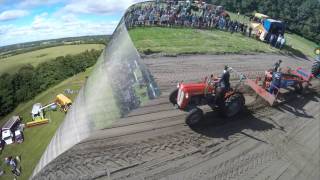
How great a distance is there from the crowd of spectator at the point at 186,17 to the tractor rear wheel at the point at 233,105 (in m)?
8.92

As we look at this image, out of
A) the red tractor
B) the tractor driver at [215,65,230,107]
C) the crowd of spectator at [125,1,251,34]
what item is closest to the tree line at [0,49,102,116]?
the crowd of spectator at [125,1,251,34]

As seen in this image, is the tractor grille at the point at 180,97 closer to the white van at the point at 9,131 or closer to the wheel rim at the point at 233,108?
the wheel rim at the point at 233,108

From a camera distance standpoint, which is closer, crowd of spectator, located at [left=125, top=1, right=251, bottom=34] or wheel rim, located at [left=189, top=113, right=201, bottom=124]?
wheel rim, located at [left=189, top=113, right=201, bottom=124]

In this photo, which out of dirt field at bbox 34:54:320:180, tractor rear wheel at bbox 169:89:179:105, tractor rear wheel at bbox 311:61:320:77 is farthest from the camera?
tractor rear wheel at bbox 311:61:320:77

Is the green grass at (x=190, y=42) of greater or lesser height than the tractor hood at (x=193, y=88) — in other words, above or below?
above

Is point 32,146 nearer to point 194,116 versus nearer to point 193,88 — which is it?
point 194,116

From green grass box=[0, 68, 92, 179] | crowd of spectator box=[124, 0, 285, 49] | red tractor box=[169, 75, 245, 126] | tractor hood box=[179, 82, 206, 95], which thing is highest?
crowd of spectator box=[124, 0, 285, 49]

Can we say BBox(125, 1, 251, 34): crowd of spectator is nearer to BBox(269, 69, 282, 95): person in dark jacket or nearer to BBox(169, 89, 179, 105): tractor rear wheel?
BBox(169, 89, 179, 105): tractor rear wheel

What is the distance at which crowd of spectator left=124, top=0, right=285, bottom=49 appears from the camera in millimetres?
16844

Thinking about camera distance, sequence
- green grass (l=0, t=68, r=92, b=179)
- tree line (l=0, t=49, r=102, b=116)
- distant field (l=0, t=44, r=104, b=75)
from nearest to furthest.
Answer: green grass (l=0, t=68, r=92, b=179) < tree line (l=0, t=49, r=102, b=116) < distant field (l=0, t=44, r=104, b=75)

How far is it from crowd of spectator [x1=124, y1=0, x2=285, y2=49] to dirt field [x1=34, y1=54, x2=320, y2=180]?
346 inches

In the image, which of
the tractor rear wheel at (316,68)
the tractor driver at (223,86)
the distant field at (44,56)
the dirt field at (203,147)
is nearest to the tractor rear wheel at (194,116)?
the dirt field at (203,147)

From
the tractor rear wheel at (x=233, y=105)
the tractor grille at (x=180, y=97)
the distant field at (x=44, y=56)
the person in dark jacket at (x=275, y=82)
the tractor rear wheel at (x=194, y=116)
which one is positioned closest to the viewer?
the tractor rear wheel at (x=194, y=116)

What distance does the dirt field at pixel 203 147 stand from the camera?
18.8 ft
